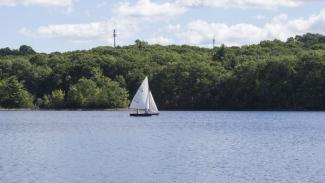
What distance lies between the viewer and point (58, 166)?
4803 cm

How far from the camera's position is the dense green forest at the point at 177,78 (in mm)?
136250

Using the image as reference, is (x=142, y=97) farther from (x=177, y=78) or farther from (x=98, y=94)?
(x=98, y=94)

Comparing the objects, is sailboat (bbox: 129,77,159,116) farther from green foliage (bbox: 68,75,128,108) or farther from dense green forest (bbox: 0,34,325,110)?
green foliage (bbox: 68,75,128,108)

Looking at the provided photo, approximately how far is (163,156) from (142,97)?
58587mm

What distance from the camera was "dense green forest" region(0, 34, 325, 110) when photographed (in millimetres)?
136250

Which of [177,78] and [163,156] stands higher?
[177,78]

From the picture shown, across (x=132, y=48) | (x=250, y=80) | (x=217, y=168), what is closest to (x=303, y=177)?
(x=217, y=168)

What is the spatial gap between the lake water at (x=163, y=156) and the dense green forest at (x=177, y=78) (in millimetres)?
50924

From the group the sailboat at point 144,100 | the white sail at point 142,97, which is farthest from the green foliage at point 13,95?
the white sail at point 142,97

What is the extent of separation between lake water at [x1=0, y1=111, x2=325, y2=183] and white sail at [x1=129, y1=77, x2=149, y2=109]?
27.1m

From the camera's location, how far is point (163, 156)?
178ft

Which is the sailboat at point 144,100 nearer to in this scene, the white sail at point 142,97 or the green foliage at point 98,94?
the white sail at point 142,97

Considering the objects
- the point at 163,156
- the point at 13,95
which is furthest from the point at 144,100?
the point at 163,156

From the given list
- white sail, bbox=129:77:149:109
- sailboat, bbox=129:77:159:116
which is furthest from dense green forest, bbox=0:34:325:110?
white sail, bbox=129:77:149:109
